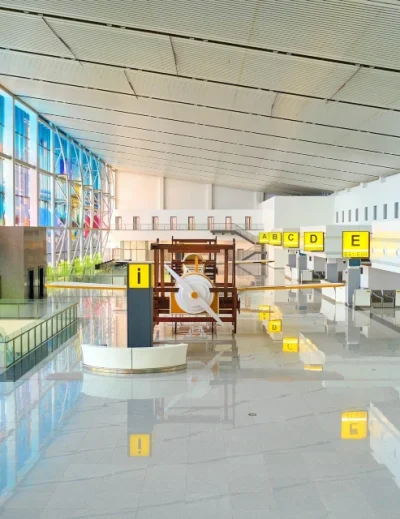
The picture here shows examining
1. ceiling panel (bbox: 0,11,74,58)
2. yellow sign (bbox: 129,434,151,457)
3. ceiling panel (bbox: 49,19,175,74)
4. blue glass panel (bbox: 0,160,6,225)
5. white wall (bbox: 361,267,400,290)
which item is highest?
ceiling panel (bbox: 0,11,74,58)

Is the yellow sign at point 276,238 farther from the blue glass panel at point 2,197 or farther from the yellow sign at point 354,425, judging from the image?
the yellow sign at point 354,425

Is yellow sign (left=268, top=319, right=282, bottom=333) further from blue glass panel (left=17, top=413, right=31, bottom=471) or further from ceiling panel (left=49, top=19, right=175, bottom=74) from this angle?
blue glass panel (left=17, top=413, right=31, bottom=471)

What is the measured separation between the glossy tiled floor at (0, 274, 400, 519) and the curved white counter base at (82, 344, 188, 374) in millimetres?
425

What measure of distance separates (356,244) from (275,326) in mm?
5272

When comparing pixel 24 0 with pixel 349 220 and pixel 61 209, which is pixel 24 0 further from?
pixel 349 220

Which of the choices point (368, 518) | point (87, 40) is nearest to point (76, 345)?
point (87, 40)

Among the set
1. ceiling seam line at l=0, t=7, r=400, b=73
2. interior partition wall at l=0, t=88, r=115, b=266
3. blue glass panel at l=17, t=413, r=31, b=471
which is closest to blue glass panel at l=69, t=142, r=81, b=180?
interior partition wall at l=0, t=88, r=115, b=266

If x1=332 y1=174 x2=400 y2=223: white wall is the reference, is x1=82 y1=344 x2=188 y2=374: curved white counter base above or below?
below

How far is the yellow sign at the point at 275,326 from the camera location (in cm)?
1852

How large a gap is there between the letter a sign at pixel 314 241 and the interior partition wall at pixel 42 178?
14118 mm

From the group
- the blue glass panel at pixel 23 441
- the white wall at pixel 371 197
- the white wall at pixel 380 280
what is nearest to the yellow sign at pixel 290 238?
the white wall at pixel 371 197

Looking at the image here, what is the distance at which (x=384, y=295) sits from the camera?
24.4 meters

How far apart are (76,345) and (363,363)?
7045 mm

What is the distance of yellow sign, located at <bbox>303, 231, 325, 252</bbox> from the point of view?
2697 centimetres
